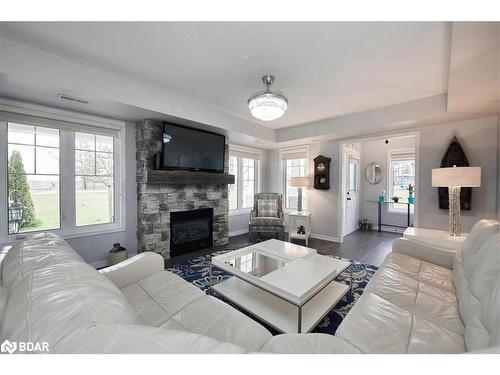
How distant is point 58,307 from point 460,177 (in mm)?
3352

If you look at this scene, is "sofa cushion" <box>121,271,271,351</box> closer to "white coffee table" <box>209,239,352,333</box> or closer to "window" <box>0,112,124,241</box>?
"white coffee table" <box>209,239,352,333</box>

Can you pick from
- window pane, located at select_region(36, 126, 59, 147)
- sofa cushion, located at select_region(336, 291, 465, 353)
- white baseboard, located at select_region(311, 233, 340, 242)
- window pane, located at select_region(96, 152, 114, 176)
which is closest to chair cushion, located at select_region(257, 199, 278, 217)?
white baseboard, located at select_region(311, 233, 340, 242)

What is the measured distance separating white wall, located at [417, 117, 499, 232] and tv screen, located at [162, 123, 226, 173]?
10.8ft

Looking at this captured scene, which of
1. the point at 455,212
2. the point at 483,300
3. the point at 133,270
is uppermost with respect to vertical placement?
the point at 455,212

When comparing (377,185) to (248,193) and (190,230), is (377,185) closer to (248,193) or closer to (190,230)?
(248,193)

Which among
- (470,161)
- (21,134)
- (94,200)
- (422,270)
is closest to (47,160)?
(21,134)

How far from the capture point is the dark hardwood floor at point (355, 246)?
10.4 feet

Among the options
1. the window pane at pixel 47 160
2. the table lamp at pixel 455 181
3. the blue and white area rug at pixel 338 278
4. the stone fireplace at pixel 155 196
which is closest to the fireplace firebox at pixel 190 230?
the stone fireplace at pixel 155 196

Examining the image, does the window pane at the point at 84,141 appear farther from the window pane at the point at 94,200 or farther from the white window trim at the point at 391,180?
the white window trim at the point at 391,180

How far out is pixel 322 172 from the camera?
4285 millimetres

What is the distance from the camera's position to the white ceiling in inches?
59.9
